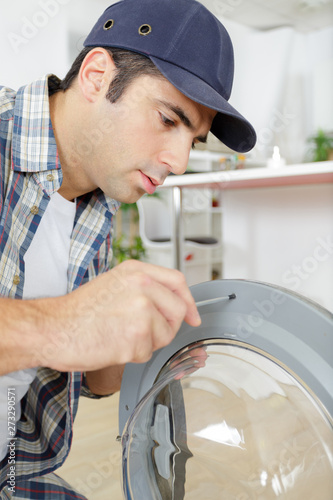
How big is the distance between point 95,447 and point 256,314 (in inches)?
23.4

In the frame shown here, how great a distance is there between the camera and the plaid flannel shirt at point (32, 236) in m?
0.78

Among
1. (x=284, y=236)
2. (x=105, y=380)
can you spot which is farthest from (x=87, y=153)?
(x=284, y=236)

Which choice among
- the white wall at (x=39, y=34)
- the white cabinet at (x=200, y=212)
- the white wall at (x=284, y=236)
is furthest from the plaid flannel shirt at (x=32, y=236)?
the white cabinet at (x=200, y=212)

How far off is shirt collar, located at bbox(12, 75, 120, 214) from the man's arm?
15.3 inches

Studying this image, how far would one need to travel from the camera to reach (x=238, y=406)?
50cm

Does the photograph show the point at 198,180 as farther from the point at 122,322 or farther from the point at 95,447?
the point at 122,322

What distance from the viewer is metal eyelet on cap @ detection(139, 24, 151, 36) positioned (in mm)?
760

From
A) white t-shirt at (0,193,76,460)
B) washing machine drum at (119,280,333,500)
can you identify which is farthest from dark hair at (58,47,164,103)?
washing machine drum at (119,280,333,500)

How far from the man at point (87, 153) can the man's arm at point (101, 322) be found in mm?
212

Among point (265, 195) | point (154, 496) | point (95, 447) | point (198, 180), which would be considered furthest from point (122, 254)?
point (154, 496)

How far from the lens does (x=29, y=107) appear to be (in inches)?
32.2

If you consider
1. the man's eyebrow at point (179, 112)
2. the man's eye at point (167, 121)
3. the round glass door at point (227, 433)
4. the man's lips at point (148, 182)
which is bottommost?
the round glass door at point (227, 433)

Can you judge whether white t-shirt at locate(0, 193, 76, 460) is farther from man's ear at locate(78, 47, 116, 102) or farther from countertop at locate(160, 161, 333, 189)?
countertop at locate(160, 161, 333, 189)

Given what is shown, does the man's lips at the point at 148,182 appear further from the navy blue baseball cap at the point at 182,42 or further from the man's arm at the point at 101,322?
the man's arm at the point at 101,322
